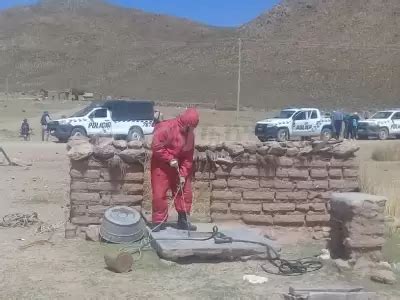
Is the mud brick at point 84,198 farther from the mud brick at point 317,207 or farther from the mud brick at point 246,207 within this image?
the mud brick at point 317,207

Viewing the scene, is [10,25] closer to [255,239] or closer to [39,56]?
[39,56]

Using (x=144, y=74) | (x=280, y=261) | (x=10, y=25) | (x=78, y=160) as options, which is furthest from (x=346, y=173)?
(x=10, y=25)

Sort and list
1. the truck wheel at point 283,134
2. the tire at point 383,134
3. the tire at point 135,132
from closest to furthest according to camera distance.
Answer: the tire at point 135,132 → the truck wheel at point 283,134 → the tire at point 383,134

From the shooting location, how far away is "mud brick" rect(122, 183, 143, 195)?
913 cm

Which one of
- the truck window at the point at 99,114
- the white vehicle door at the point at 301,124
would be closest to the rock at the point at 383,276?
the truck window at the point at 99,114

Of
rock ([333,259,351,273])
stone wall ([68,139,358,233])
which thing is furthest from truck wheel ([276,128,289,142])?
rock ([333,259,351,273])

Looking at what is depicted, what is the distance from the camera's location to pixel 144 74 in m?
80.8

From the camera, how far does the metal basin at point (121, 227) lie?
845cm

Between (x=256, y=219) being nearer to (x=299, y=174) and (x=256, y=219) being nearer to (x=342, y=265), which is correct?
(x=299, y=174)

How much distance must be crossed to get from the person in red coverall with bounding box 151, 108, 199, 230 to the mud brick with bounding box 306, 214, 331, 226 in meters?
1.64

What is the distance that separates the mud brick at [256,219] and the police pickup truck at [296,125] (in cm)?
2371

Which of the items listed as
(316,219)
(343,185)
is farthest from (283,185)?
(343,185)

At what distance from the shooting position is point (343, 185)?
Result: 957 centimetres

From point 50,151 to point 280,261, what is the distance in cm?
1710
